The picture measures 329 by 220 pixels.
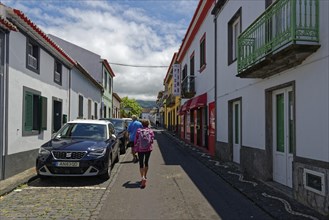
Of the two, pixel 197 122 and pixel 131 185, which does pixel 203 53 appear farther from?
pixel 131 185

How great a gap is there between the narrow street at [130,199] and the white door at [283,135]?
125cm


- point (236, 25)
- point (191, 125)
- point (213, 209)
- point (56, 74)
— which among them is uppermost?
point (236, 25)

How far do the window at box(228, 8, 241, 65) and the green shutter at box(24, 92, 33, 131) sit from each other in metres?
6.92

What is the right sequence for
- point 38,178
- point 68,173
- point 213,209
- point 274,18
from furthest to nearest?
point 38,178 → point 68,173 → point 274,18 → point 213,209

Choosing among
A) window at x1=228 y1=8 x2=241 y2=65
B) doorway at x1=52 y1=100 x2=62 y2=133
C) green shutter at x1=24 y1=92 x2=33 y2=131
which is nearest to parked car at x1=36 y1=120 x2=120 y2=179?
green shutter at x1=24 y1=92 x2=33 y2=131

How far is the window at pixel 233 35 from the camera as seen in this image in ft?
40.6

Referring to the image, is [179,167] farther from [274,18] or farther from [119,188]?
[274,18]

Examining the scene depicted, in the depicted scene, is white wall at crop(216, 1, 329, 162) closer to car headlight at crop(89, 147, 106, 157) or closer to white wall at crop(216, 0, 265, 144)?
white wall at crop(216, 0, 265, 144)

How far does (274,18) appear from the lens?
7992mm

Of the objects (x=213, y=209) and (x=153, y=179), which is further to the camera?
(x=153, y=179)

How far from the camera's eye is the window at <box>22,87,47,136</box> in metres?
11.0

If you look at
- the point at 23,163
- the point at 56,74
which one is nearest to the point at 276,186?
the point at 23,163

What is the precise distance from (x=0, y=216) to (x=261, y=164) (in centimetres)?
623

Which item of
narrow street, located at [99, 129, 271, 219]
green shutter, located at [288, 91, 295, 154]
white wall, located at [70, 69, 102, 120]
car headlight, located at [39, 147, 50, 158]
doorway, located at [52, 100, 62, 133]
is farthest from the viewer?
white wall, located at [70, 69, 102, 120]
